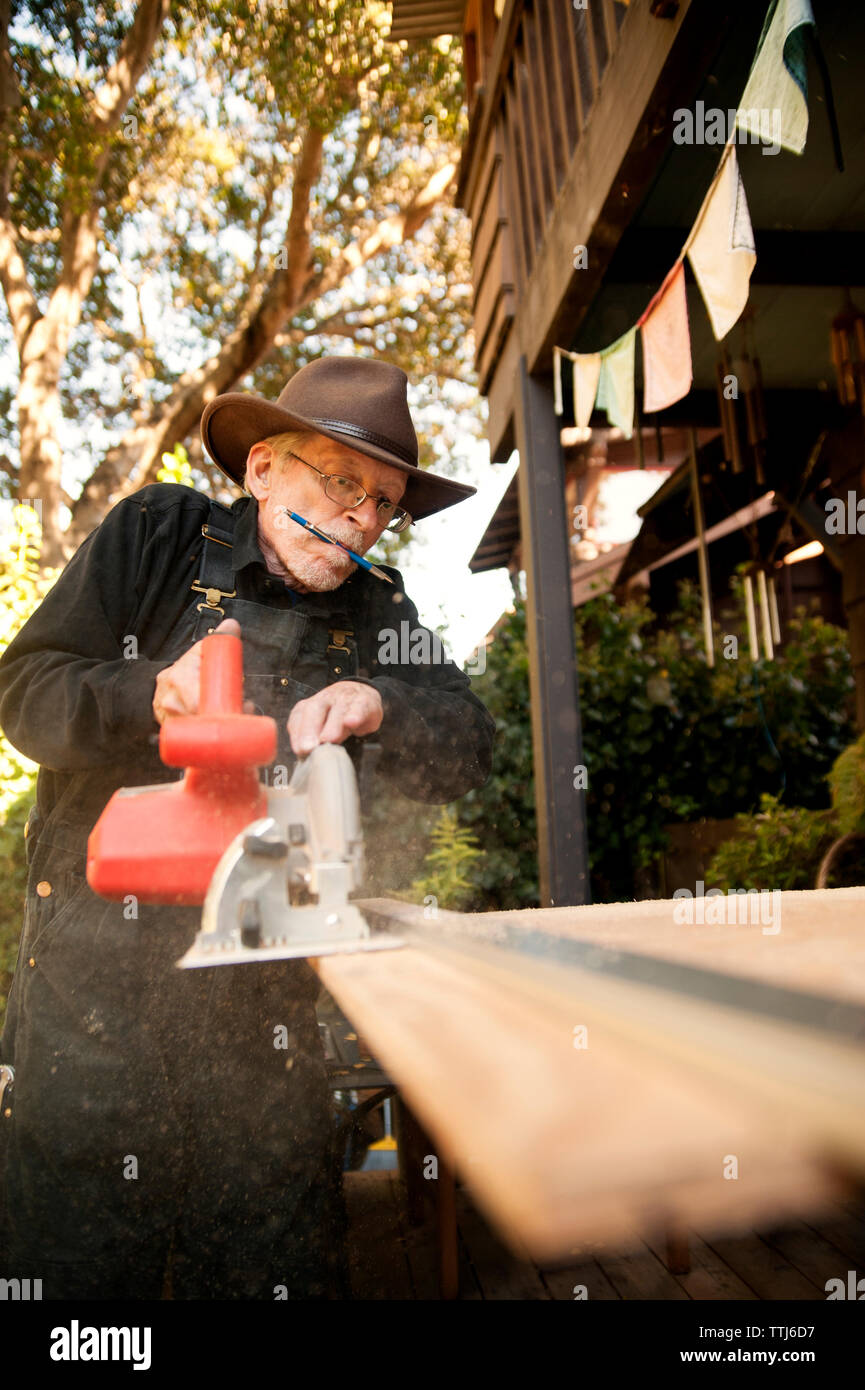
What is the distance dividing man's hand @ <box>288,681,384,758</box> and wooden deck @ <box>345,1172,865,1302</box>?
5.29 ft

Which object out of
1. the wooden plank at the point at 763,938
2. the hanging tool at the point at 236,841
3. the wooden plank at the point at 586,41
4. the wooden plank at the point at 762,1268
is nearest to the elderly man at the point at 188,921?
the hanging tool at the point at 236,841

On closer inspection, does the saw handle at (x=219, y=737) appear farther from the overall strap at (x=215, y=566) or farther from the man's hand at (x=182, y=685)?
the overall strap at (x=215, y=566)

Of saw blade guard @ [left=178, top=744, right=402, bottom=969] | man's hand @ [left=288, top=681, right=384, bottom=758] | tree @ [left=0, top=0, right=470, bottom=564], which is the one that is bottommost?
saw blade guard @ [left=178, top=744, right=402, bottom=969]

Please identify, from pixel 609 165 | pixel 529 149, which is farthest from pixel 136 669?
pixel 529 149

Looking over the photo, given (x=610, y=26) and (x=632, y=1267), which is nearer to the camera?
(x=632, y=1267)

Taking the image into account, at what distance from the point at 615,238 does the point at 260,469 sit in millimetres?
2006

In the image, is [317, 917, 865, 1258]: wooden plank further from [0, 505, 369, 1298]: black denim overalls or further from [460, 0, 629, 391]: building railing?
[460, 0, 629, 391]: building railing

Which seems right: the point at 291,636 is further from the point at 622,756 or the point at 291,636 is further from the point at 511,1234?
the point at 622,756

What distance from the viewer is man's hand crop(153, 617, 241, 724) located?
1.20m

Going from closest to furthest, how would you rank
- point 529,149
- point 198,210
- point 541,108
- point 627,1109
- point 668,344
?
point 627,1109, point 668,344, point 541,108, point 529,149, point 198,210

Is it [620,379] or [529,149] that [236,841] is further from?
[529,149]

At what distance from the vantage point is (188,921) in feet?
5.23

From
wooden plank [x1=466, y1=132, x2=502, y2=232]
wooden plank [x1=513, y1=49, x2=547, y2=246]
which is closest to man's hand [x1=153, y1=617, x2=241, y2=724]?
wooden plank [x1=513, y1=49, x2=547, y2=246]

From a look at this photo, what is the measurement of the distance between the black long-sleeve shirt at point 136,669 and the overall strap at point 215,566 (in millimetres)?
18
